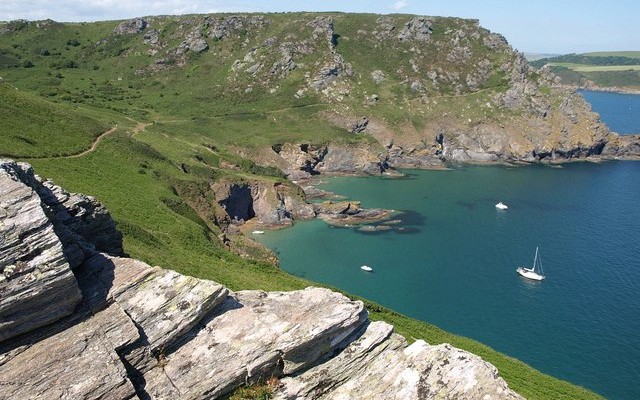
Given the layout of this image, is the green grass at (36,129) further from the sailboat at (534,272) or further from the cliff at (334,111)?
the sailboat at (534,272)

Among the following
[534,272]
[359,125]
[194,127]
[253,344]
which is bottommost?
[534,272]

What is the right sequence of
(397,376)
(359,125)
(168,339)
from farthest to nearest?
(359,125) → (397,376) → (168,339)

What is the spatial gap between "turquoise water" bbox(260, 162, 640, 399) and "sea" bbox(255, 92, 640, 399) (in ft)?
0.72

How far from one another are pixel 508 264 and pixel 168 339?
8374 centimetres

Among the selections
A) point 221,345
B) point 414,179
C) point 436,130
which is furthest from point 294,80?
point 221,345

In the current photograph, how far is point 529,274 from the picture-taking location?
8419cm

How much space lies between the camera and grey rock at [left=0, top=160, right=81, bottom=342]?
15.2 metres

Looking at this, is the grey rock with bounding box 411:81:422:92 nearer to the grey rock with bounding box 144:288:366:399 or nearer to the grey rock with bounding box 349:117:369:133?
the grey rock with bounding box 349:117:369:133

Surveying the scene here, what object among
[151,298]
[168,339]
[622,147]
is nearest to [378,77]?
[622,147]

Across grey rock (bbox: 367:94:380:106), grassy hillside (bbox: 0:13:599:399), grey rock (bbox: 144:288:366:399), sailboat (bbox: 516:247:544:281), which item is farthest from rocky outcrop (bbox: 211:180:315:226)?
grey rock (bbox: 367:94:380:106)

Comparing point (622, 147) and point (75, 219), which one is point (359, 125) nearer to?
point (622, 147)

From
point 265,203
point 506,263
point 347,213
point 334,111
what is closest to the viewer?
point 506,263

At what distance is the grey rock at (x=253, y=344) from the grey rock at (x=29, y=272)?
4.13m

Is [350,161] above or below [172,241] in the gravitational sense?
below
